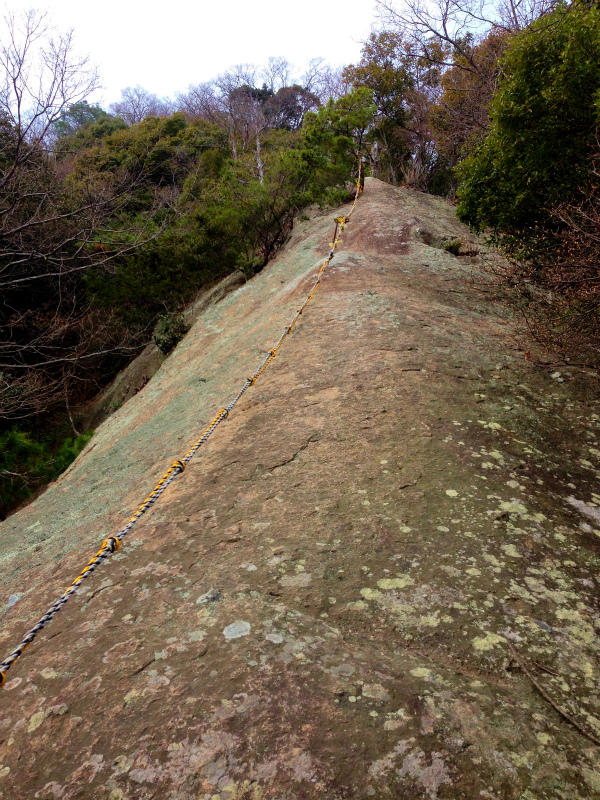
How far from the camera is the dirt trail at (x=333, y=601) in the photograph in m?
1.63

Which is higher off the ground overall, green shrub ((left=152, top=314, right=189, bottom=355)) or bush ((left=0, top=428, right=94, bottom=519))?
green shrub ((left=152, top=314, right=189, bottom=355))

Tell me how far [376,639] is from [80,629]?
1397 millimetres

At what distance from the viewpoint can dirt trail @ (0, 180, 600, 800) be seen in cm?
163

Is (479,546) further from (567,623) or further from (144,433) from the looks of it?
(144,433)

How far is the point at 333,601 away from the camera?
2.34 metres

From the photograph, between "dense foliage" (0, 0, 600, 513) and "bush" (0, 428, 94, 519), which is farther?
"bush" (0, 428, 94, 519)

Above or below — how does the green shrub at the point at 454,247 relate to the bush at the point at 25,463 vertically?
above

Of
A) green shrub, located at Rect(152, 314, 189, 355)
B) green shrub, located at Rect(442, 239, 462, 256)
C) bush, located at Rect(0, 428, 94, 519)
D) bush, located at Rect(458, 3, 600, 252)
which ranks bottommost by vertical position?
bush, located at Rect(0, 428, 94, 519)

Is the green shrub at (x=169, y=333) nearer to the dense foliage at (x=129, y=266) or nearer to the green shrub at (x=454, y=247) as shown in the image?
the dense foliage at (x=129, y=266)

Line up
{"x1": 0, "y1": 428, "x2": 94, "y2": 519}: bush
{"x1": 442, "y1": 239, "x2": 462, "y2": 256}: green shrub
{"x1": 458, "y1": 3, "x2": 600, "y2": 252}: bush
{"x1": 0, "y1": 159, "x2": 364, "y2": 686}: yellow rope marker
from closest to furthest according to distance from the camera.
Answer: {"x1": 0, "y1": 159, "x2": 364, "y2": 686}: yellow rope marker → {"x1": 458, "y1": 3, "x2": 600, "y2": 252}: bush → {"x1": 442, "y1": 239, "x2": 462, "y2": 256}: green shrub → {"x1": 0, "y1": 428, "x2": 94, "y2": 519}: bush

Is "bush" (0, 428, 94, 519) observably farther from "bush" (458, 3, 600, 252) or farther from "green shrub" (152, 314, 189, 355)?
"bush" (458, 3, 600, 252)

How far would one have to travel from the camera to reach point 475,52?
15.6 metres

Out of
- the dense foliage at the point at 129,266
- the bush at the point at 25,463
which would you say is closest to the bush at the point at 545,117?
the dense foliage at the point at 129,266

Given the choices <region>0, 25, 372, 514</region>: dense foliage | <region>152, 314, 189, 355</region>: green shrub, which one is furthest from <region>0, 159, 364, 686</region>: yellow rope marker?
<region>0, 25, 372, 514</region>: dense foliage
